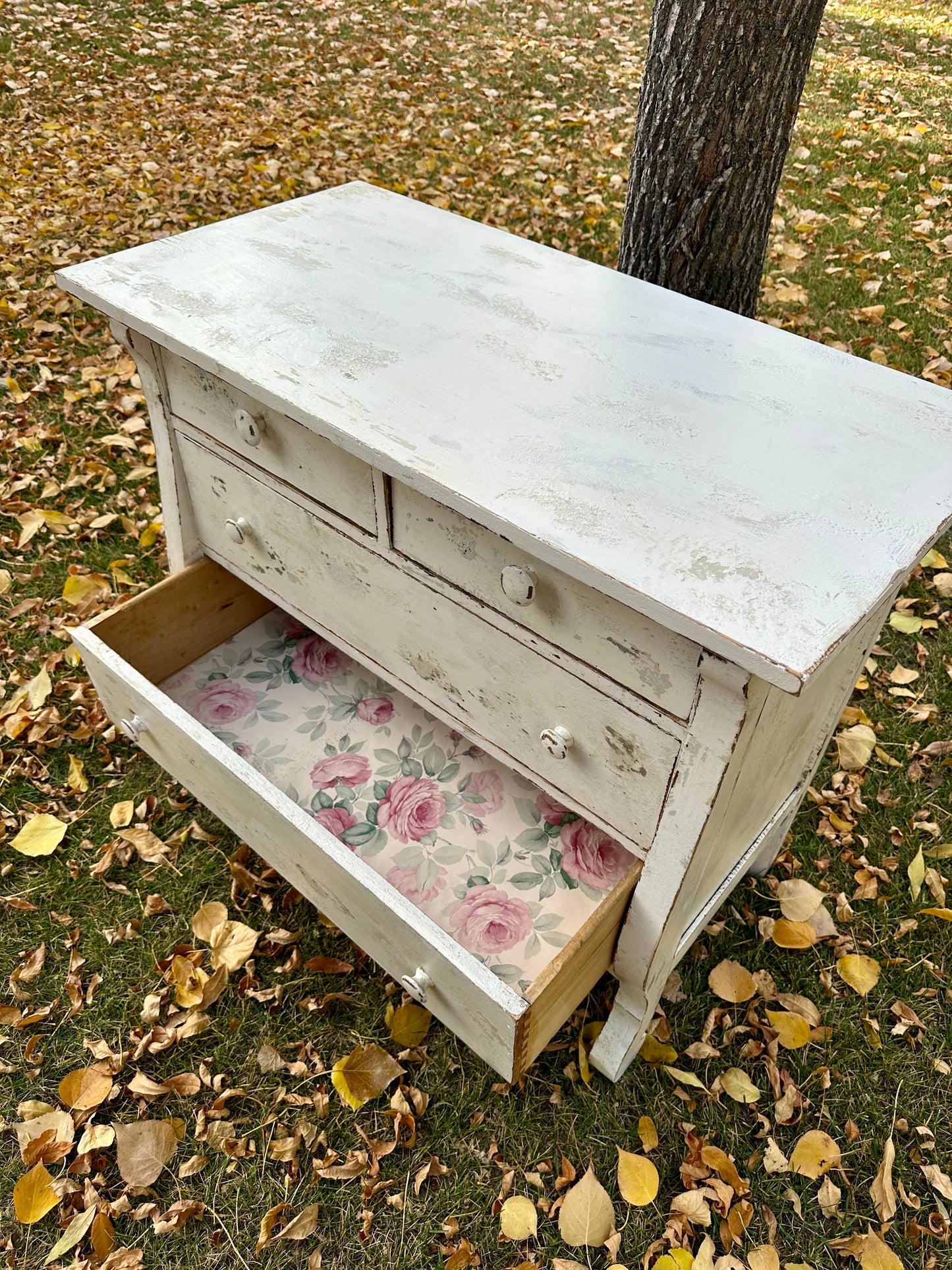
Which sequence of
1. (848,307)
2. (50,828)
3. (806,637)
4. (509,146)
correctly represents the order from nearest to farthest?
(806,637) → (50,828) → (848,307) → (509,146)

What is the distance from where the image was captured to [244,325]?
1.28m

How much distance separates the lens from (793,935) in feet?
5.36

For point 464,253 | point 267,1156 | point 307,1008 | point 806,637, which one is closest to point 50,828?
point 307,1008

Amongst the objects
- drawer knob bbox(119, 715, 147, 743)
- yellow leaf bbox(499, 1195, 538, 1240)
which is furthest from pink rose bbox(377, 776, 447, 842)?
yellow leaf bbox(499, 1195, 538, 1240)

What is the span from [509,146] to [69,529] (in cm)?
294

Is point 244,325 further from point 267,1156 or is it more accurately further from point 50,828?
point 267,1156

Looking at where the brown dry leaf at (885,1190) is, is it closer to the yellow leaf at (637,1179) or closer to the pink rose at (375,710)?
the yellow leaf at (637,1179)

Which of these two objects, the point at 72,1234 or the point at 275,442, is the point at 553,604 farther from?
the point at 72,1234

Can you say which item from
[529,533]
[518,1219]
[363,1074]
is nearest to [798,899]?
[518,1219]

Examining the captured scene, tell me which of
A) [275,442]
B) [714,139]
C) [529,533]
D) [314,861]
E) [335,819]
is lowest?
[335,819]

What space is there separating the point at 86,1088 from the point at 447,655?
94cm

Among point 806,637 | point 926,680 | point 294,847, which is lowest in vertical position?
point 926,680

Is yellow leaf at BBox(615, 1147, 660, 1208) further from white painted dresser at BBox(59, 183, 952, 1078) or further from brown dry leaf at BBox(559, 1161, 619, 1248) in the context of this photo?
white painted dresser at BBox(59, 183, 952, 1078)

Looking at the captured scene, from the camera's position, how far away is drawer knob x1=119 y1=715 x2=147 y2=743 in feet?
5.08
